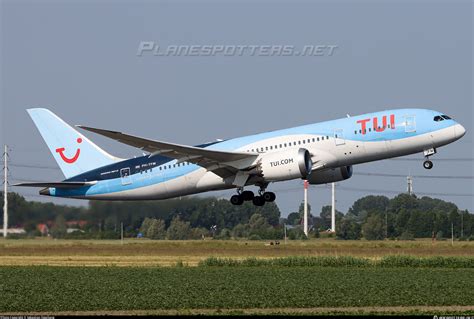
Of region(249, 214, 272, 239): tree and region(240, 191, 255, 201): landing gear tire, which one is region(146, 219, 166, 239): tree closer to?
region(240, 191, 255, 201): landing gear tire

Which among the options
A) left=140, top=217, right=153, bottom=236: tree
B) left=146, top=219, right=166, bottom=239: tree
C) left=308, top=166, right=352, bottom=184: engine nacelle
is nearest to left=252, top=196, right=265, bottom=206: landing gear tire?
Answer: left=308, top=166, right=352, bottom=184: engine nacelle

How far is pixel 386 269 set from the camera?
4484 cm

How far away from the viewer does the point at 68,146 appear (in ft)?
190

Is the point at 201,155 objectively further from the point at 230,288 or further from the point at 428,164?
the point at 230,288

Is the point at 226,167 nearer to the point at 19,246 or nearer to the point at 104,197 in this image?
the point at 104,197

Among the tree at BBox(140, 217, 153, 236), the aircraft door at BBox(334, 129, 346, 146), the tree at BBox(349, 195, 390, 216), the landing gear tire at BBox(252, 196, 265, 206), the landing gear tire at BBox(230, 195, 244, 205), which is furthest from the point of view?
the tree at BBox(349, 195, 390, 216)

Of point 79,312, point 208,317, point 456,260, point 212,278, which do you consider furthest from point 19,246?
point 208,317

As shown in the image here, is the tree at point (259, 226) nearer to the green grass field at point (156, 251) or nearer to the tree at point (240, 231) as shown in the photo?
the tree at point (240, 231)

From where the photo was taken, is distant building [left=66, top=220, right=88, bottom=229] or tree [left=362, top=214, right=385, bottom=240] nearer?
distant building [left=66, top=220, right=88, bottom=229]

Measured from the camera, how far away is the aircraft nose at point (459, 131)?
47250 millimetres

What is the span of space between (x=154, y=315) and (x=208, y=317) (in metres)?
2.07

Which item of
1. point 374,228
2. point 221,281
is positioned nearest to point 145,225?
point 221,281

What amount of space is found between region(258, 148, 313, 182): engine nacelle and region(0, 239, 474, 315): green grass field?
4146 millimetres

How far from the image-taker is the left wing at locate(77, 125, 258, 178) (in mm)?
48969
